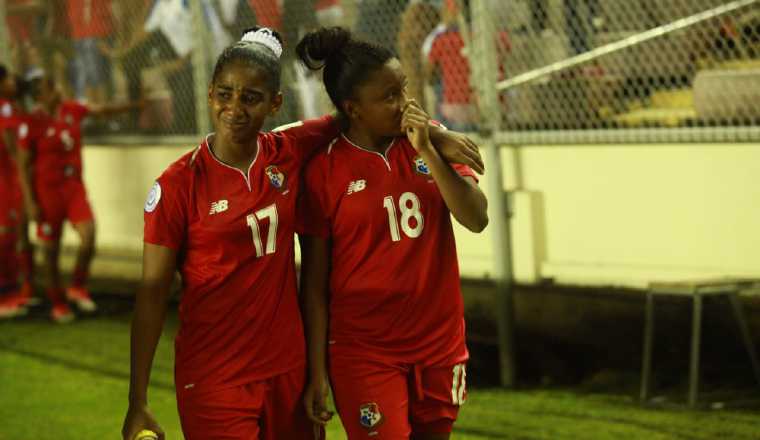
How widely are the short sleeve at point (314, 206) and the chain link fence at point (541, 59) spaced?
3486mm

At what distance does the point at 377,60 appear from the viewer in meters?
3.79

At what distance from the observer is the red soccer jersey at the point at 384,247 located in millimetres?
3846

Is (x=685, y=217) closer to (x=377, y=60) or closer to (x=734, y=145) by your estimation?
(x=734, y=145)

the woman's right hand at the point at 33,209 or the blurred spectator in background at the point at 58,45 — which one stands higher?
the blurred spectator in background at the point at 58,45

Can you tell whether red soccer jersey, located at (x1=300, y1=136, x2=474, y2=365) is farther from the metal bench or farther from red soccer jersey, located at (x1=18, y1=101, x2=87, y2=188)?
red soccer jersey, located at (x1=18, y1=101, x2=87, y2=188)

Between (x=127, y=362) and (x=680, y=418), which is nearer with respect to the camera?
(x=680, y=418)

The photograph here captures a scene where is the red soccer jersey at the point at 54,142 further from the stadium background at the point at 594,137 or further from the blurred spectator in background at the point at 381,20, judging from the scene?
the blurred spectator in background at the point at 381,20

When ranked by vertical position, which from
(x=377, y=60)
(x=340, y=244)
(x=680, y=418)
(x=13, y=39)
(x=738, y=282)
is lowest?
(x=680, y=418)

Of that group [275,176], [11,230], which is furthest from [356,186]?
[11,230]

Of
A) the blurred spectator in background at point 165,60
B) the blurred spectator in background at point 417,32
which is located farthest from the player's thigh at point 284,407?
the blurred spectator in background at point 165,60

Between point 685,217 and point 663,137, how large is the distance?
0.51m

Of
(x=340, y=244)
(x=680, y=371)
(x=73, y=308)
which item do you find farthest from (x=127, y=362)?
(x=340, y=244)

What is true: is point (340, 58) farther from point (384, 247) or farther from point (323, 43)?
point (384, 247)

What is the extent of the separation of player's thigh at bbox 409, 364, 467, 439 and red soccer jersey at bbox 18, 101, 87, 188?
6.57 metres
